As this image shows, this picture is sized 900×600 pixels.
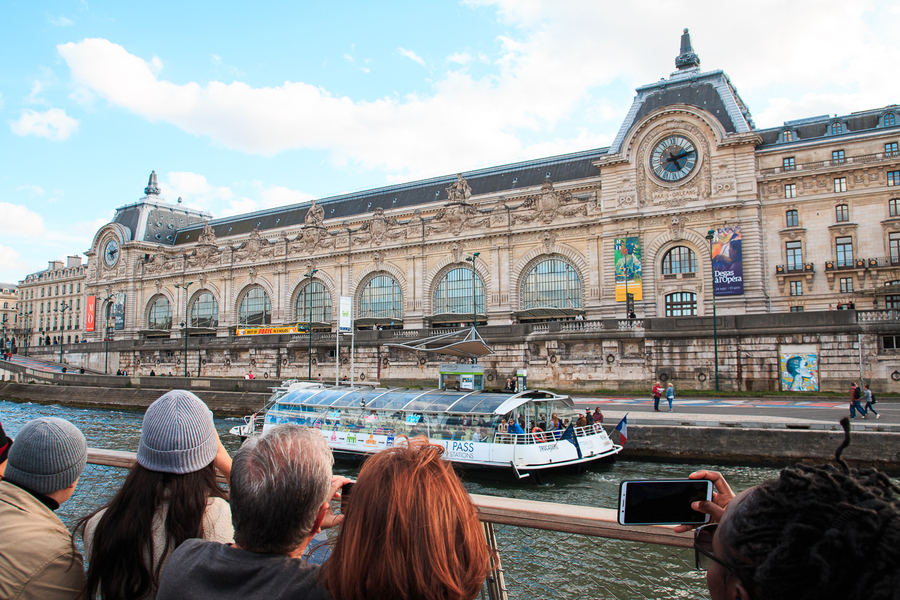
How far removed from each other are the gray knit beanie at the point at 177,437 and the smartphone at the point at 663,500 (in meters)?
1.87

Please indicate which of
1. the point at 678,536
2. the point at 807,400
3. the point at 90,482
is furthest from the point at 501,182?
the point at 678,536

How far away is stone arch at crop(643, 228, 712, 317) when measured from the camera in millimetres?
40719

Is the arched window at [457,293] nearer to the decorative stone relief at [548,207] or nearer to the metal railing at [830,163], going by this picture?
the decorative stone relief at [548,207]

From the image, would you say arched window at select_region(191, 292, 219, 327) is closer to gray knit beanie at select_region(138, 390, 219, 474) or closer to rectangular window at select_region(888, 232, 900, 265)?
rectangular window at select_region(888, 232, 900, 265)

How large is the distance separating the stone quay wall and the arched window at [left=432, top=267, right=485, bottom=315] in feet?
24.8

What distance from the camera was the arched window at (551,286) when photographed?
4591 cm

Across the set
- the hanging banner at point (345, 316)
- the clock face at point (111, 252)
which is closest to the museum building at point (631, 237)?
the hanging banner at point (345, 316)

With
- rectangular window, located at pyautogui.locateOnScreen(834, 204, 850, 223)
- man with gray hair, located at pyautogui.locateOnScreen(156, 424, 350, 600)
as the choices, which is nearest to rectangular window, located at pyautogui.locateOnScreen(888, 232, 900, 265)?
rectangular window, located at pyautogui.locateOnScreen(834, 204, 850, 223)

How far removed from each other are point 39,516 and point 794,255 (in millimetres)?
45432

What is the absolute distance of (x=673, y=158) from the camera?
42.2m

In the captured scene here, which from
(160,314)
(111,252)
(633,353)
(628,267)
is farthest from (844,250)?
(111,252)

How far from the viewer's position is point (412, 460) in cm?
190

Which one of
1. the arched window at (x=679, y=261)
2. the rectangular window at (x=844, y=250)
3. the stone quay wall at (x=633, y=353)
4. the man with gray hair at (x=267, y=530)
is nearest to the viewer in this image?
the man with gray hair at (x=267, y=530)

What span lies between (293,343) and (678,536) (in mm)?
45535
